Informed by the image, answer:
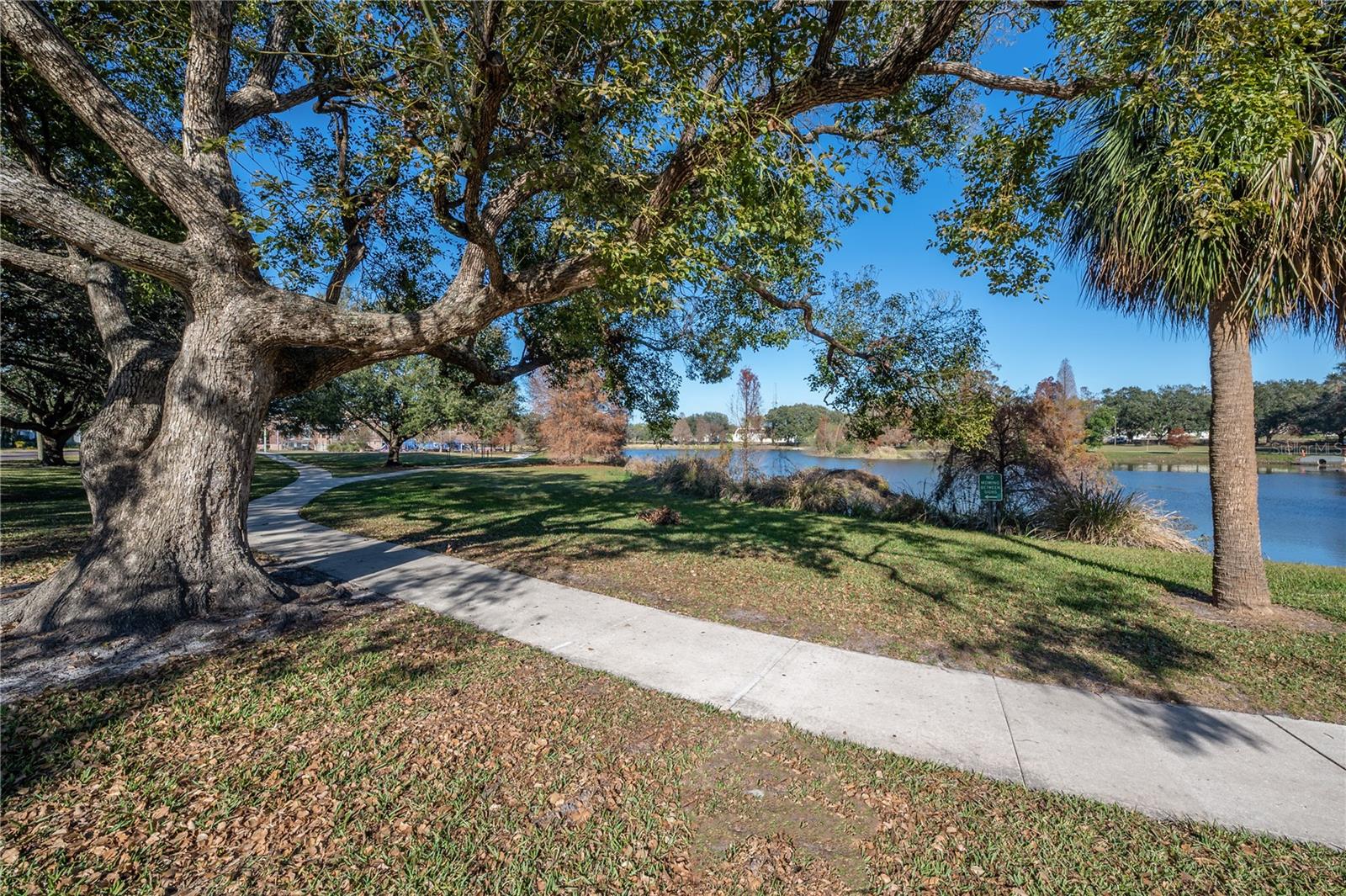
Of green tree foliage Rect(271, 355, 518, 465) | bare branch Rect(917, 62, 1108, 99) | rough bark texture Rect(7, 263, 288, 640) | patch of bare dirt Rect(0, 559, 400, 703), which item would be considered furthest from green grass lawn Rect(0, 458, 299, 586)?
bare branch Rect(917, 62, 1108, 99)

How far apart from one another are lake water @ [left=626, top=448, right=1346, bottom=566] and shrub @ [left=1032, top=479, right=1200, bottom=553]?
3.41 feet

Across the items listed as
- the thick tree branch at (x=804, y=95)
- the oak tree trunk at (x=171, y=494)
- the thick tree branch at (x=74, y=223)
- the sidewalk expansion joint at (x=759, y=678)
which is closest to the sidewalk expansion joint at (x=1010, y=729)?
the sidewalk expansion joint at (x=759, y=678)

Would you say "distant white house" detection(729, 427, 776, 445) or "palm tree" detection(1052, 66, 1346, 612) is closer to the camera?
"palm tree" detection(1052, 66, 1346, 612)

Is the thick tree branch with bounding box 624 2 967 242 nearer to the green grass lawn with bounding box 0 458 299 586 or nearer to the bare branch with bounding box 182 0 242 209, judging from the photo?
the bare branch with bounding box 182 0 242 209

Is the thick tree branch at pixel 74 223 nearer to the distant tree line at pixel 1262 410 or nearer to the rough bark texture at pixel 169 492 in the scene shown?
the rough bark texture at pixel 169 492

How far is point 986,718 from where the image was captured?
3307 mm

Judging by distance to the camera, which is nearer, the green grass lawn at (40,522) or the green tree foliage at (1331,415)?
the green grass lawn at (40,522)

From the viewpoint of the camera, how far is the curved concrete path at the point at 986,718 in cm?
261

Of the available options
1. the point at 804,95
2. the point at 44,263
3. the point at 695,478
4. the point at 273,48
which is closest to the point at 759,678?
the point at 804,95

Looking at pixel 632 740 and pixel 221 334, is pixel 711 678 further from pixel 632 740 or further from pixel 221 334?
pixel 221 334

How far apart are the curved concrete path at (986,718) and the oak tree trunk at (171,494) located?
6.37 feet

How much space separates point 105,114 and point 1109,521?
14.4 meters

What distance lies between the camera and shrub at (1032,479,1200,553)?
9.56 metres

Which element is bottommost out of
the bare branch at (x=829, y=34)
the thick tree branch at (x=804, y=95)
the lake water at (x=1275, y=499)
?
the lake water at (x=1275, y=499)
